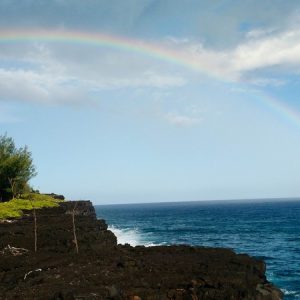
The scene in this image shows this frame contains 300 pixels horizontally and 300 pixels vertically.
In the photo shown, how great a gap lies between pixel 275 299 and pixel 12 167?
69.4 m

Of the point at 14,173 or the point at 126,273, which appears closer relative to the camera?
the point at 126,273

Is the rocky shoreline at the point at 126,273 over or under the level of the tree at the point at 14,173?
under

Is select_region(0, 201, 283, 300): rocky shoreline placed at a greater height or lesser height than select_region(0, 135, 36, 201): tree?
lesser

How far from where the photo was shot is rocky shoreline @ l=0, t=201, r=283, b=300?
70.6 feet

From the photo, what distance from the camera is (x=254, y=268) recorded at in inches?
1077

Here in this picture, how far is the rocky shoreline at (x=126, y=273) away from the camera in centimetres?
2151

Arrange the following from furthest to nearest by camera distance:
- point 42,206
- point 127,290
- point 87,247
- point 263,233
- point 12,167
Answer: point 263,233 < point 12,167 < point 42,206 < point 87,247 < point 127,290

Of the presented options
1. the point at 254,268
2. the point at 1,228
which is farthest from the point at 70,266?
the point at 1,228

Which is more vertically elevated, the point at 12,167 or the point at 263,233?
the point at 12,167

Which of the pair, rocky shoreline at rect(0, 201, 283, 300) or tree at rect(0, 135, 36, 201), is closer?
rocky shoreline at rect(0, 201, 283, 300)

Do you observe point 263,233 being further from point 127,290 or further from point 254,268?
point 127,290

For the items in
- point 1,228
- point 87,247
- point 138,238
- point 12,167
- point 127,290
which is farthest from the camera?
point 138,238

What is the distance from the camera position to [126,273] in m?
24.8

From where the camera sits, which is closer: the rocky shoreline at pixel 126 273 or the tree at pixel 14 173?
the rocky shoreline at pixel 126 273
